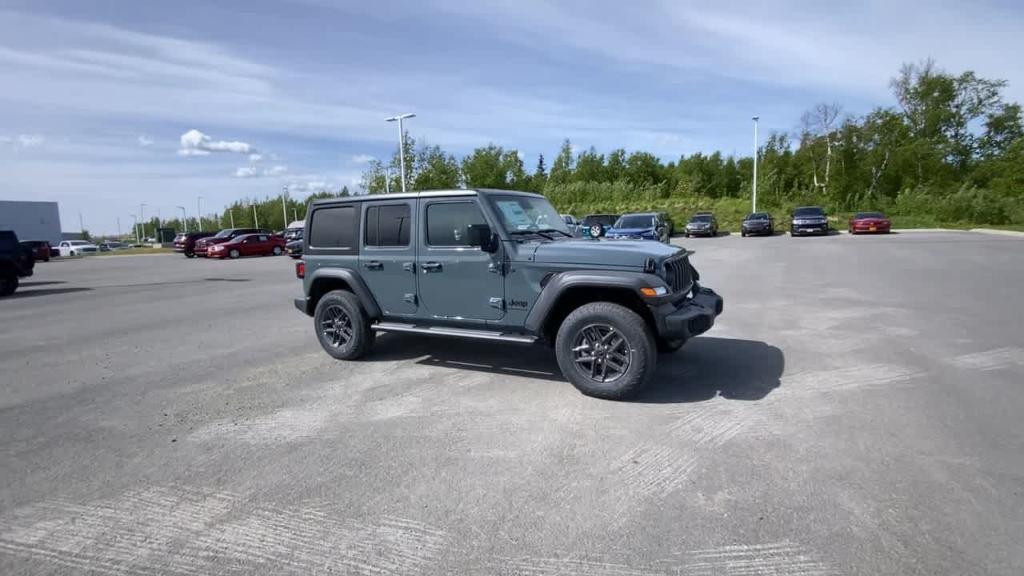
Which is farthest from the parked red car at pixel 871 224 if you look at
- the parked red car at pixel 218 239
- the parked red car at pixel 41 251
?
the parked red car at pixel 41 251

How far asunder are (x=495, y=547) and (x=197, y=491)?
2032 mm

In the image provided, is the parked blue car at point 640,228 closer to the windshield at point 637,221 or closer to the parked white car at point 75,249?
the windshield at point 637,221

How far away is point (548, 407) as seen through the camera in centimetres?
477

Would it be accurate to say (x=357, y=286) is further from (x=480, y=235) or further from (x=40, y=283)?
(x=40, y=283)

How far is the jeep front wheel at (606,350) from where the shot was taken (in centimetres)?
467

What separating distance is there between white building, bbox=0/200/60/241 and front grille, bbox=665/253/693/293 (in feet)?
229

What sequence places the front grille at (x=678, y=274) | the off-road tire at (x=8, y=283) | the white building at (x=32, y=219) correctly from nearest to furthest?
1. the front grille at (x=678, y=274)
2. the off-road tire at (x=8, y=283)
3. the white building at (x=32, y=219)

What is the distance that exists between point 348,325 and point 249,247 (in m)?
28.6

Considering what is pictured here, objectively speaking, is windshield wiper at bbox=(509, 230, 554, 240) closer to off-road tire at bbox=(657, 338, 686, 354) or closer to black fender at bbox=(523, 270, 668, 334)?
black fender at bbox=(523, 270, 668, 334)

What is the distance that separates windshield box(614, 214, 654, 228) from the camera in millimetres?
24141

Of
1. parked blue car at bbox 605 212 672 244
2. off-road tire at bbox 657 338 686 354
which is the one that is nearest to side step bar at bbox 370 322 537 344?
off-road tire at bbox 657 338 686 354

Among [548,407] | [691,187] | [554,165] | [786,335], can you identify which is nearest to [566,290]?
[548,407]

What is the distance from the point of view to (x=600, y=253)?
495cm

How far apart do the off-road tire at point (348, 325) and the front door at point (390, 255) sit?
312 millimetres
